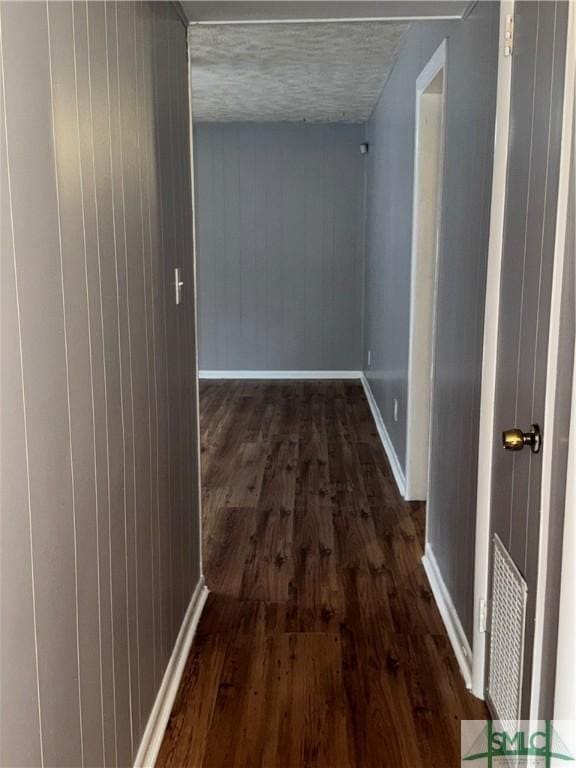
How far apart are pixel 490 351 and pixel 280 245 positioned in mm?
5234

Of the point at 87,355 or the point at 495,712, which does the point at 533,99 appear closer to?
the point at 87,355

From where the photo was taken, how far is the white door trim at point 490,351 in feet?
6.14

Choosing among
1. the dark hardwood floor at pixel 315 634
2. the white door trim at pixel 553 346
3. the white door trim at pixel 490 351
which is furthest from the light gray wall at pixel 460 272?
the white door trim at pixel 553 346

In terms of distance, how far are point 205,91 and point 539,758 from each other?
16.9ft

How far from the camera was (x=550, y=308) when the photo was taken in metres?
1.48

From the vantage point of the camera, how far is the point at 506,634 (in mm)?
1832

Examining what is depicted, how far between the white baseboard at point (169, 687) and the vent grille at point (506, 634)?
0.93 m

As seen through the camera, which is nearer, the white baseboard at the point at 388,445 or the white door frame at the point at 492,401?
the white door frame at the point at 492,401

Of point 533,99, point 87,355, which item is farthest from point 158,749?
point 533,99

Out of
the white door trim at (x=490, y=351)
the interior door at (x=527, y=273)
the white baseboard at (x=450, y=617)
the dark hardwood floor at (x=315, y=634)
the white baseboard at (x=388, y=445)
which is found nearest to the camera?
the interior door at (x=527, y=273)

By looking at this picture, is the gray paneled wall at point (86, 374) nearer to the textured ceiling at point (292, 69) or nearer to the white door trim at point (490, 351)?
the white door trim at point (490, 351)

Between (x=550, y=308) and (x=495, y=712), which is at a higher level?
(x=550, y=308)

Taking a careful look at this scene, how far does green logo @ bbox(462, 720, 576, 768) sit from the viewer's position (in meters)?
1.42

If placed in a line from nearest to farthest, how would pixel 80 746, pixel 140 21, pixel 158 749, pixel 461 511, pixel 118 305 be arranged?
pixel 80 746
pixel 118 305
pixel 140 21
pixel 158 749
pixel 461 511
